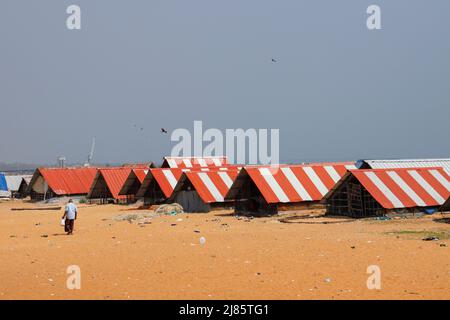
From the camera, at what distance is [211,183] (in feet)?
119

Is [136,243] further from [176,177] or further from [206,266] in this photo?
[176,177]

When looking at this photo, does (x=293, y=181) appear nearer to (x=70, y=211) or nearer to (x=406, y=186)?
(x=406, y=186)

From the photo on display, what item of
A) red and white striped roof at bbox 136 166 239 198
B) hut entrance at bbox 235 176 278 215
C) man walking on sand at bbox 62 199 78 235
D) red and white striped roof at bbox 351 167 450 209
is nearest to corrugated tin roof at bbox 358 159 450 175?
red and white striped roof at bbox 351 167 450 209

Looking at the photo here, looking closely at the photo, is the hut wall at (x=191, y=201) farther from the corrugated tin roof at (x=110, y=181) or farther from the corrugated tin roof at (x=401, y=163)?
the corrugated tin roof at (x=110, y=181)

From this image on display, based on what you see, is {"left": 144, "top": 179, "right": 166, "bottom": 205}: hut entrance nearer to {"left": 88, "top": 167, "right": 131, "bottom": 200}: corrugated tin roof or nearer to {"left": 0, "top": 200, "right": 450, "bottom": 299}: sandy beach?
{"left": 88, "top": 167, "right": 131, "bottom": 200}: corrugated tin roof

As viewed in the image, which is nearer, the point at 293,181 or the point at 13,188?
the point at 293,181

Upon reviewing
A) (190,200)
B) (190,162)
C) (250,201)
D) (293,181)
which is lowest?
(190,200)

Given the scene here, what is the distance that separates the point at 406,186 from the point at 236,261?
15.2m

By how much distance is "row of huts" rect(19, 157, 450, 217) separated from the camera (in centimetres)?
2792
